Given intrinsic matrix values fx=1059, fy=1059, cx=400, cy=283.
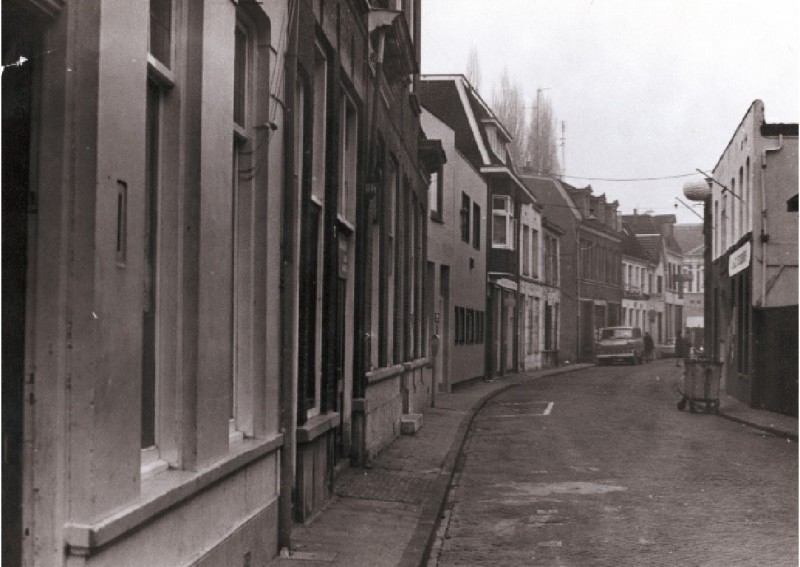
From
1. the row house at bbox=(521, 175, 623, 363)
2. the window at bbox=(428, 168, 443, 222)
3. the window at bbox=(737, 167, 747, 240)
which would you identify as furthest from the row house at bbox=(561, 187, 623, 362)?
the window at bbox=(428, 168, 443, 222)

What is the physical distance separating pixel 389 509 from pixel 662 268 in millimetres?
63478

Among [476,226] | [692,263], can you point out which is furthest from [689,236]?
[476,226]

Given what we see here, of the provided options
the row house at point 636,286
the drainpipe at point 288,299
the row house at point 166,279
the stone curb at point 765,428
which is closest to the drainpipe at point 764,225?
the stone curb at point 765,428

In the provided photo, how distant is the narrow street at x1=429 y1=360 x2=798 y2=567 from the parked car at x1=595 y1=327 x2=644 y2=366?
89.5ft

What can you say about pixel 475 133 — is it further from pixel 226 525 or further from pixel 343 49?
pixel 226 525

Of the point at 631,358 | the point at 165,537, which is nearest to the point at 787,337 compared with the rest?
the point at 165,537

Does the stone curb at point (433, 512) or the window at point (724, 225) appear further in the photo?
the window at point (724, 225)

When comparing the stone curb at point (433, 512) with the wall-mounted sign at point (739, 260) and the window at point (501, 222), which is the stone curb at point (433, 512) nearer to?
the wall-mounted sign at point (739, 260)

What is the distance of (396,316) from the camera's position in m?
15.6

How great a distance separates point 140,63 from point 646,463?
1001 centimetres

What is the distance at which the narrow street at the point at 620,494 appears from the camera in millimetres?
7984

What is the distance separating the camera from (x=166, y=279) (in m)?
5.27

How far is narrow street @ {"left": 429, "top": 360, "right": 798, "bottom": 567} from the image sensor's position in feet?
26.2

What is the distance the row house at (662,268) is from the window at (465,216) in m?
40.4
